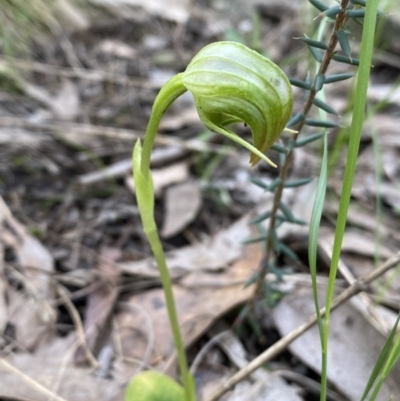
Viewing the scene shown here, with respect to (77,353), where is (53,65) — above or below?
above

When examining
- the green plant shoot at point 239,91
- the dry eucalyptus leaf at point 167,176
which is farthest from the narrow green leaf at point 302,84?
the dry eucalyptus leaf at point 167,176

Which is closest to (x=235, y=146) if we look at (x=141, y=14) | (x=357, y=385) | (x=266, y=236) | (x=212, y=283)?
(x=212, y=283)

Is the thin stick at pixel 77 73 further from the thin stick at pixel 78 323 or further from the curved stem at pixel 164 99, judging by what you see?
the curved stem at pixel 164 99

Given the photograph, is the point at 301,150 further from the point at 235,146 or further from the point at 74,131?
the point at 74,131

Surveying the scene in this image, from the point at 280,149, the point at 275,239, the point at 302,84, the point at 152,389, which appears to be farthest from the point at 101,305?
the point at 302,84

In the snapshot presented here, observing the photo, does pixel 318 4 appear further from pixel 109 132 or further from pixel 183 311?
pixel 109 132

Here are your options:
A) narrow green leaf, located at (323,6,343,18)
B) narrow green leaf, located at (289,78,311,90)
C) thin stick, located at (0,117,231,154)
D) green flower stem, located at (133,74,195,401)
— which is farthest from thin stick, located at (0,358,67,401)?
thin stick, located at (0,117,231,154)

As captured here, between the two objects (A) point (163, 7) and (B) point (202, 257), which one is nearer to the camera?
(B) point (202, 257)
